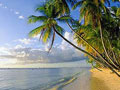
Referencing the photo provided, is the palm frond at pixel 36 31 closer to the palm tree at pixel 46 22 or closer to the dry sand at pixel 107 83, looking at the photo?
the palm tree at pixel 46 22

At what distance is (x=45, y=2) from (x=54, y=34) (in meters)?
2.84

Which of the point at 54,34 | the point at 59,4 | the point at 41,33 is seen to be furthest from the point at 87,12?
the point at 41,33

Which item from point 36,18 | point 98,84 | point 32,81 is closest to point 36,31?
point 36,18

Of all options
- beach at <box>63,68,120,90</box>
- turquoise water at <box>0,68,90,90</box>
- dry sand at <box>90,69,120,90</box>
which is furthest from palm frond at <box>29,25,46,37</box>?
turquoise water at <box>0,68,90,90</box>

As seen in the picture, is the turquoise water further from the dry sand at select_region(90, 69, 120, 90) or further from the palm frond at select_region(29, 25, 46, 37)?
the palm frond at select_region(29, 25, 46, 37)

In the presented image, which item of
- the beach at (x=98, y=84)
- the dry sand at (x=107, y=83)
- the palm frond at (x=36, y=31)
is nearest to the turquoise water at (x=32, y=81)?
the beach at (x=98, y=84)

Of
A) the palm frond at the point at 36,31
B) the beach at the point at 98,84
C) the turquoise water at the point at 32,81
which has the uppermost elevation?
the palm frond at the point at 36,31

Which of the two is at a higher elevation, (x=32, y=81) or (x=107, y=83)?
(x=107, y=83)

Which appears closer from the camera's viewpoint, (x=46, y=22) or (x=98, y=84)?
(x=46, y=22)

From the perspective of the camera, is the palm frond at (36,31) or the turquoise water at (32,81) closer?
the palm frond at (36,31)

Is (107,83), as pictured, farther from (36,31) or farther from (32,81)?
(32,81)

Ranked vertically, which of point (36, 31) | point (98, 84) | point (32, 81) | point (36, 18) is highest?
point (36, 18)

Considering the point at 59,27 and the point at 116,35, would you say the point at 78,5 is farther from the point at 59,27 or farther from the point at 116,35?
the point at 116,35

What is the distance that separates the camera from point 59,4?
27.9 ft
